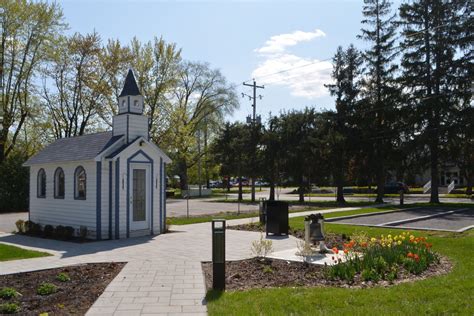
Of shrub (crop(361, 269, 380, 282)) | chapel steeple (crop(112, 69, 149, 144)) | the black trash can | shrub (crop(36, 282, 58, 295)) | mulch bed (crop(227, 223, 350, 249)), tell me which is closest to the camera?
shrub (crop(36, 282, 58, 295))

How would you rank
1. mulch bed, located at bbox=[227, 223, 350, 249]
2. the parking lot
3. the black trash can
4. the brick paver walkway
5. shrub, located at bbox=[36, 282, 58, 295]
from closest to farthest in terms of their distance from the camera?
the brick paver walkway
shrub, located at bbox=[36, 282, 58, 295]
mulch bed, located at bbox=[227, 223, 350, 249]
the black trash can
the parking lot

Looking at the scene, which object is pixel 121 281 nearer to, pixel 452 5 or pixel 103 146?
pixel 103 146

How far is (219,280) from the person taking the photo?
23.5 feet

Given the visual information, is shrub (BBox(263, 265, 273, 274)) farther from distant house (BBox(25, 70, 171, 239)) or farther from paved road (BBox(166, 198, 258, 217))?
paved road (BBox(166, 198, 258, 217))

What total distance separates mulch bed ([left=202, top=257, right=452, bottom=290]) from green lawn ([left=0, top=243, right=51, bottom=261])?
4478 mm

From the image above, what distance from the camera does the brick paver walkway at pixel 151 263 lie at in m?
6.39

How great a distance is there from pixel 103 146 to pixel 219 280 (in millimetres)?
9179

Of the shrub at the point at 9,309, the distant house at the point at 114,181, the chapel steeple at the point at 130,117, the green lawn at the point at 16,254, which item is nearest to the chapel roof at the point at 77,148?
the distant house at the point at 114,181

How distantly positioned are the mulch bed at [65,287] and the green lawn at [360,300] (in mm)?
1960

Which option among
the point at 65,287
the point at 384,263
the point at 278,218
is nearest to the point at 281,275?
the point at 384,263

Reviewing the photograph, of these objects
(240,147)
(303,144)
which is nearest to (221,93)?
(240,147)

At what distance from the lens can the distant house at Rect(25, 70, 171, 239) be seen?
46.8 feet

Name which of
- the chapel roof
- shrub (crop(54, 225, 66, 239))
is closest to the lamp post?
the chapel roof

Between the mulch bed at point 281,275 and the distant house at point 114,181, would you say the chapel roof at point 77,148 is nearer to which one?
the distant house at point 114,181
